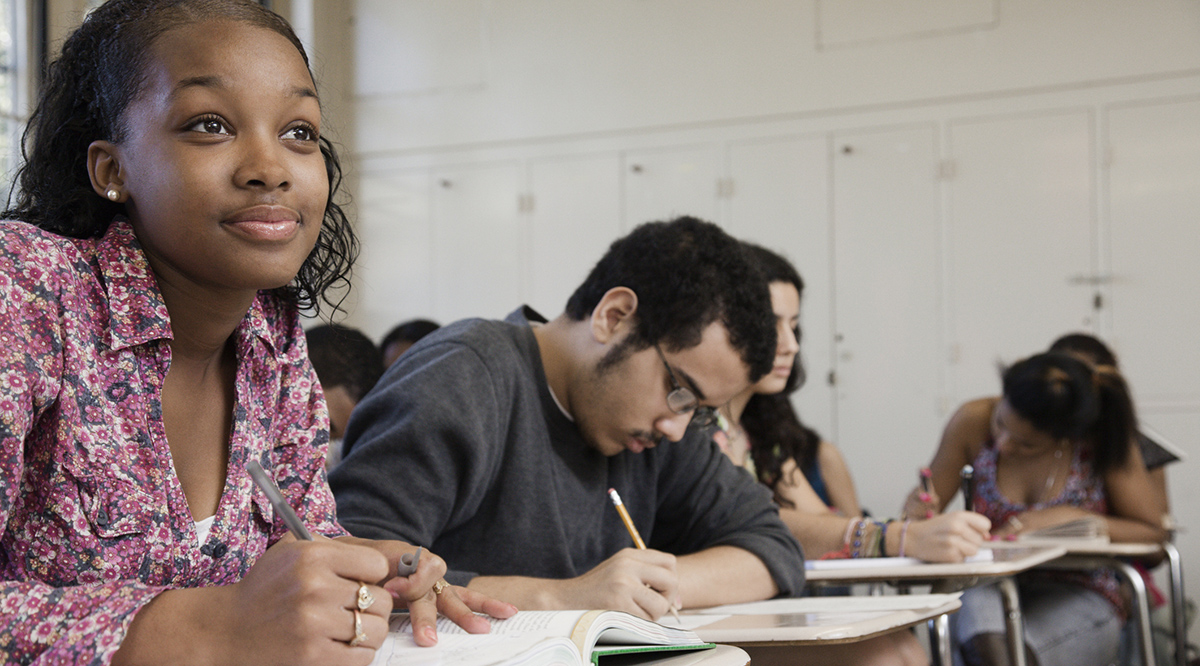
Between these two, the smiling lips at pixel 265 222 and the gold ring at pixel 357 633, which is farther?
the smiling lips at pixel 265 222

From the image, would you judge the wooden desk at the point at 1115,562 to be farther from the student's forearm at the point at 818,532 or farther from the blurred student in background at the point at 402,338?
the blurred student in background at the point at 402,338

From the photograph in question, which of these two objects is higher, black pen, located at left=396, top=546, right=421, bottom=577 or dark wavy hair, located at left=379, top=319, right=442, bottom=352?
dark wavy hair, located at left=379, top=319, right=442, bottom=352

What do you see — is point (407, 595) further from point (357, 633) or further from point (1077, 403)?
point (1077, 403)

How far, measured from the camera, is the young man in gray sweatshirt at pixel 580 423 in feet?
4.44

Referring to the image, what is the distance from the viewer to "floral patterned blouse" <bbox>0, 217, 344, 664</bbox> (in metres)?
0.69

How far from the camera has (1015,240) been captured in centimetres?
519

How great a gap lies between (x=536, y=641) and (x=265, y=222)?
1.31 ft

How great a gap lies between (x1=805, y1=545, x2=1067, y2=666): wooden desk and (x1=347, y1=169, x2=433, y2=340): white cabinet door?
4.81 m

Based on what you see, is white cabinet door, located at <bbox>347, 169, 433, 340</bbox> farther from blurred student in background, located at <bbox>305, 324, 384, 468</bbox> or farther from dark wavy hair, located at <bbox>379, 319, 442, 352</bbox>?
blurred student in background, located at <bbox>305, 324, 384, 468</bbox>

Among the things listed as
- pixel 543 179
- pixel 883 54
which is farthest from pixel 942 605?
pixel 543 179

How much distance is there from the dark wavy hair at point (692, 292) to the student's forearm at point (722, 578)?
28 centimetres

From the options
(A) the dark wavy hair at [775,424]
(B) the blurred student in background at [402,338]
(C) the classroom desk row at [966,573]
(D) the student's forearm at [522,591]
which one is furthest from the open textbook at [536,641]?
(B) the blurred student in background at [402,338]

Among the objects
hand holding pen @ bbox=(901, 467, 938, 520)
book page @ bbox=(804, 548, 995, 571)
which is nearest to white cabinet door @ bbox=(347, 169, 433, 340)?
hand holding pen @ bbox=(901, 467, 938, 520)

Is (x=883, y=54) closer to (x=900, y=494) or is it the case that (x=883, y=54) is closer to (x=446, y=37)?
(x=900, y=494)
